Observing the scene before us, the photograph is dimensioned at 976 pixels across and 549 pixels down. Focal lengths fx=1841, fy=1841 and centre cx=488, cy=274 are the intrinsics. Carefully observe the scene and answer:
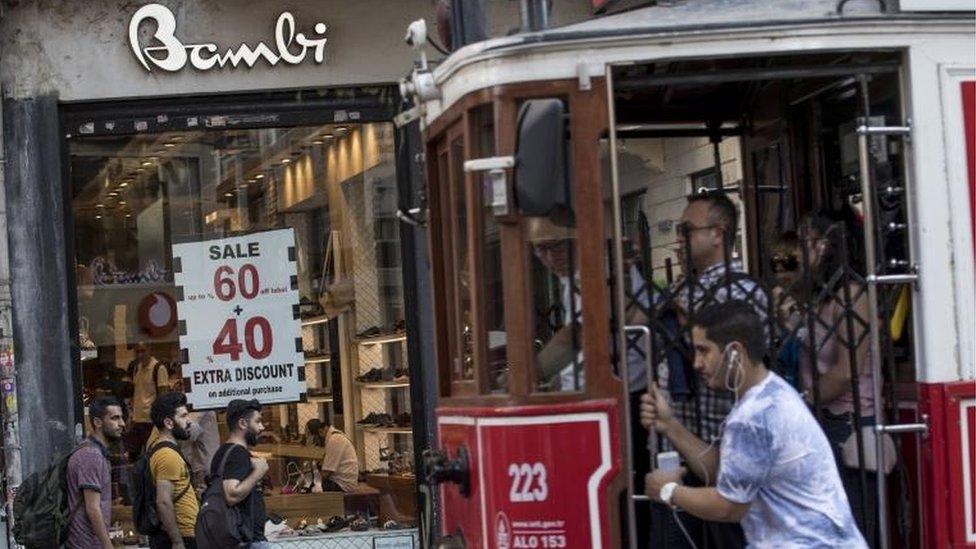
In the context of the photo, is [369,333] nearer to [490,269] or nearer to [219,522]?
[219,522]

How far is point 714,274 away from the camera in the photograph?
23.3 feet

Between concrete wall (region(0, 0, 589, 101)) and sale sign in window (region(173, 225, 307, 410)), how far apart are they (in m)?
1.20

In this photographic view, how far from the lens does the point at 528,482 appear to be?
6363mm

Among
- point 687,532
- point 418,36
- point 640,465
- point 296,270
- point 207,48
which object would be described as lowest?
point 687,532

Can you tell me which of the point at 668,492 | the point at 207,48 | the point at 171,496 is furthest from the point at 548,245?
the point at 207,48

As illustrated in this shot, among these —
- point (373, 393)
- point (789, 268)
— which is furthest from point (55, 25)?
point (789, 268)

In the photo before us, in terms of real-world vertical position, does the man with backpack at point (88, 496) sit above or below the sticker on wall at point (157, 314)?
below

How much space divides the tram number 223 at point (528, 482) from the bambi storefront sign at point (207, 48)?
6.97 m

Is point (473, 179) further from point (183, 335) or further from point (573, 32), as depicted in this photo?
point (183, 335)

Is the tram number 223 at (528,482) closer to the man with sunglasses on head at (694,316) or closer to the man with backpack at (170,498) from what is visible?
the man with sunglasses on head at (694,316)

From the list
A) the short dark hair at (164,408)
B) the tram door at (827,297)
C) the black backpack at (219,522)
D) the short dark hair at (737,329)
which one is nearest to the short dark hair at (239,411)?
the black backpack at (219,522)

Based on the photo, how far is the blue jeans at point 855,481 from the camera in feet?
22.8

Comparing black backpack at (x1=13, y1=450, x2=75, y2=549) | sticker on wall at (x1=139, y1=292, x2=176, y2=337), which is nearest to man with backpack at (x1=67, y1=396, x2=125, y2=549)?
black backpack at (x1=13, y1=450, x2=75, y2=549)

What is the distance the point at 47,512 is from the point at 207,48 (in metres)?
3.60
